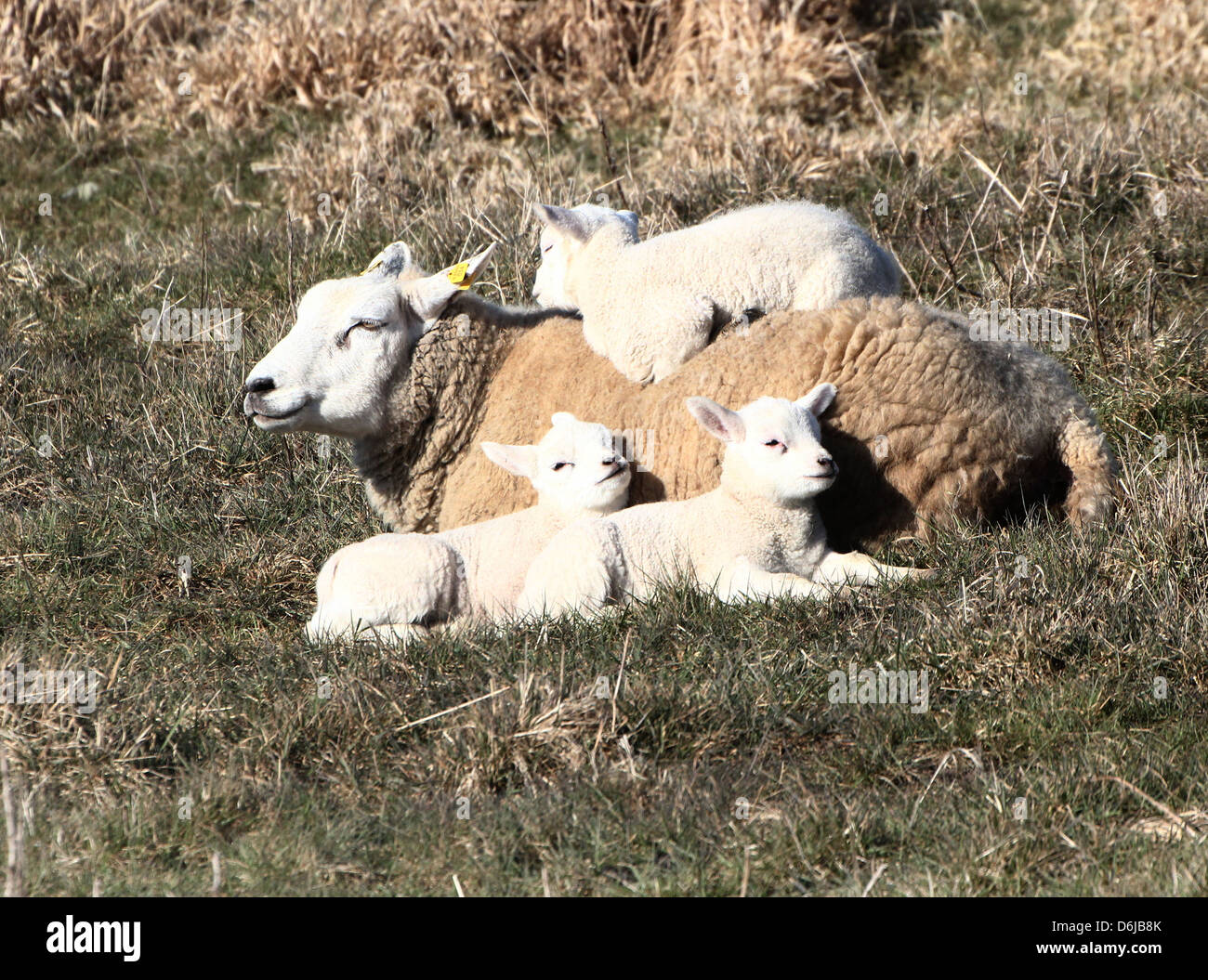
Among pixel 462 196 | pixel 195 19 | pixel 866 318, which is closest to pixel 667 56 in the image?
pixel 462 196

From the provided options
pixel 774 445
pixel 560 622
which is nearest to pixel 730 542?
pixel 774 445

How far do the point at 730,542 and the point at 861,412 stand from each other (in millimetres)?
642

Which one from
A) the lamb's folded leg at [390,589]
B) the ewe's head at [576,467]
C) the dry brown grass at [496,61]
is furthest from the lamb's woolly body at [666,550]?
the dry brown grass at [496,61]

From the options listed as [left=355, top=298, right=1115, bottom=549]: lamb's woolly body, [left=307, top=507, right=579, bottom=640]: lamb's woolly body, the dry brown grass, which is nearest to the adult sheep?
[left=355, top=298, right=1115, bottom=549]: lamb's woolly body

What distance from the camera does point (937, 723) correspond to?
4.20 metres

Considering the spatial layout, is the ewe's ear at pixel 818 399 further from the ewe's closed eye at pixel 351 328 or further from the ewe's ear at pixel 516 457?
the ewe's closed eye at pixel 351 328

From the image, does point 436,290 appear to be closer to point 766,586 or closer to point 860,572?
point 766,586

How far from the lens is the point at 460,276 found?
5.63 metres

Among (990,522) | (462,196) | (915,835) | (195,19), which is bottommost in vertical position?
(915,835)

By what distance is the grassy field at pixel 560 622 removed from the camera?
12.4ft

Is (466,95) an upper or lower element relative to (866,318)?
upper

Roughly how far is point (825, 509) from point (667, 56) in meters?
6.57

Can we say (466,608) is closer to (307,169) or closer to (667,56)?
(307,169)

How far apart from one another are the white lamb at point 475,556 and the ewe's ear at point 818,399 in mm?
648
